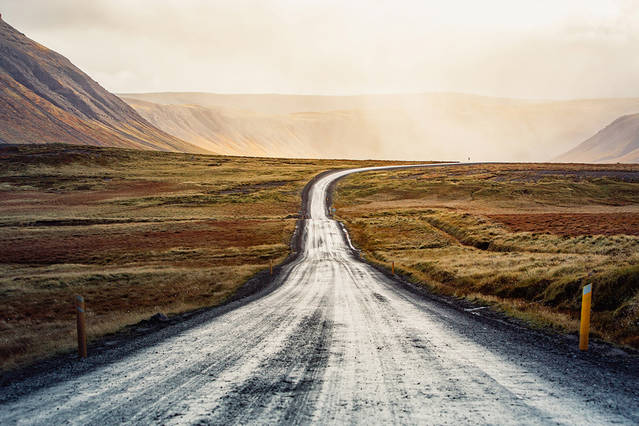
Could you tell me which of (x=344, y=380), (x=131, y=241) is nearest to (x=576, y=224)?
(x=344, y=380)

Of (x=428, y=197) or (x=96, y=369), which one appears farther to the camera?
(x=428, y=197)

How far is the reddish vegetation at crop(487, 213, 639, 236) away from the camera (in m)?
33.8

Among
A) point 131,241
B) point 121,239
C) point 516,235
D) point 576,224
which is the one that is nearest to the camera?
point 516,235

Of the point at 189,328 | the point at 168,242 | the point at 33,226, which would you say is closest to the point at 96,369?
the point at 189,328

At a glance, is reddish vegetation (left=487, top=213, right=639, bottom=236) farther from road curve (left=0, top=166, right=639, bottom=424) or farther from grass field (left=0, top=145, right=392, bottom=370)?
road curve (left=0, top=166, right=639, bottom=424)

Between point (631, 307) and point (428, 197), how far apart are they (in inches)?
2800

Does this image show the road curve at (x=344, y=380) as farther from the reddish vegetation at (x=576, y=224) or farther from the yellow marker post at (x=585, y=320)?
the reddish vegetation at (x=576, y=224)

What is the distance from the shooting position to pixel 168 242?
142 ft

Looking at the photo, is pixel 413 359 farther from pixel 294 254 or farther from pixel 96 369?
pixel 294 254

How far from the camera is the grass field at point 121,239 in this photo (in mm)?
20000

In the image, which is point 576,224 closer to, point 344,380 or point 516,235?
point 516,235

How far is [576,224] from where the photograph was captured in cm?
3969

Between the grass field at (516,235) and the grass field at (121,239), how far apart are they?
11.7 m

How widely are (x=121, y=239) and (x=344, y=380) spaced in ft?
142
